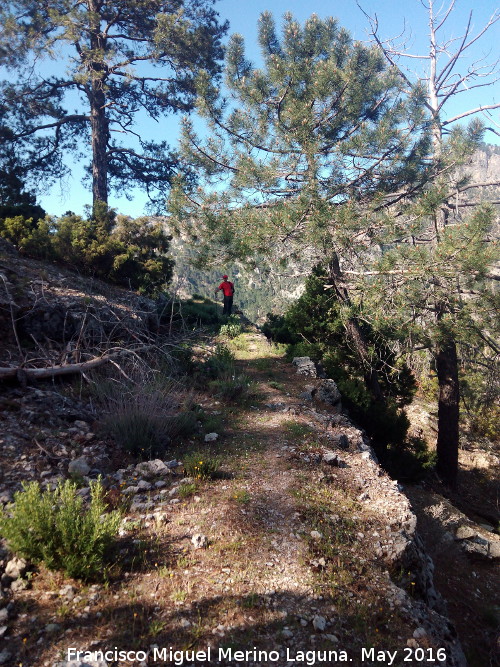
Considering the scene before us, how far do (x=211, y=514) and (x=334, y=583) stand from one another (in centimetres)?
117

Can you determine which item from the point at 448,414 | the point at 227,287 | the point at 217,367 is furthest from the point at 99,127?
the point at 448,414

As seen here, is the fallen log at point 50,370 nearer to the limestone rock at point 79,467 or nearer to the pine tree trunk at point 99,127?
the limestone rock at point 79,467

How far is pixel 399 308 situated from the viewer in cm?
716

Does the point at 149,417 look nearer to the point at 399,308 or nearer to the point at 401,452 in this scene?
the point at 399,308

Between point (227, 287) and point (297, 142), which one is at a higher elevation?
point (297, 142)

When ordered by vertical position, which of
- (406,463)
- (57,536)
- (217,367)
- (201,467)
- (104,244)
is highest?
(104,244)

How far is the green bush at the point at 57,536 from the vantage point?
2637 mm

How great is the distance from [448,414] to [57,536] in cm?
897

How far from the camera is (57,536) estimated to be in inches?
108

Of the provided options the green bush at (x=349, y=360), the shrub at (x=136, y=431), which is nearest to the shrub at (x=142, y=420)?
the shrub at (x=136, y=431)

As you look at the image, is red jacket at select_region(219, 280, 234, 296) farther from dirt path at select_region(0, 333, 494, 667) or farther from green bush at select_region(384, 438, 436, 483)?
dirt path at select_region(0, 333, 494, 667)

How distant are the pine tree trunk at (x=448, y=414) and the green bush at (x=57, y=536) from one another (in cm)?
840

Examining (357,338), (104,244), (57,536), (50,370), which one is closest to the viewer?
(57,536)

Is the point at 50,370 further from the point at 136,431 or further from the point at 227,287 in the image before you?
the point at 227,287
